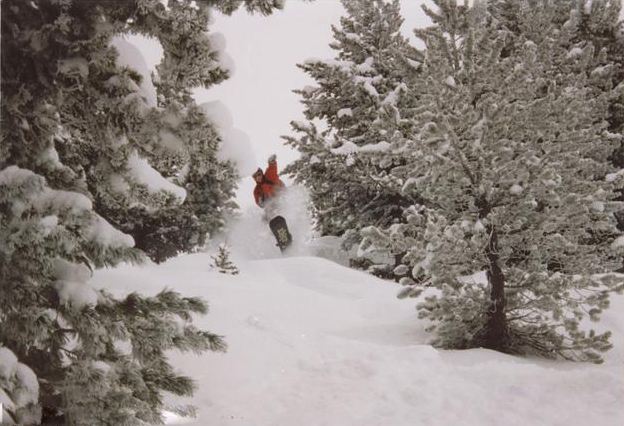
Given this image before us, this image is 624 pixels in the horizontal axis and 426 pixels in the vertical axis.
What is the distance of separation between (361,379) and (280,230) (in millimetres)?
12630

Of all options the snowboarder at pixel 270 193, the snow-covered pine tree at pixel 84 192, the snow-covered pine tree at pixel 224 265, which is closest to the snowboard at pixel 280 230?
the snowboarder at pixel 270 193

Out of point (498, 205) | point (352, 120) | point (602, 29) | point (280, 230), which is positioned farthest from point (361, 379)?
point (602, 29)

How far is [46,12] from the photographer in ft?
9.32

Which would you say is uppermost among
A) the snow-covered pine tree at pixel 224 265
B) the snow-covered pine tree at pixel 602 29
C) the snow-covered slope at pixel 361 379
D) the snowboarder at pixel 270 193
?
the snow-covered pine tree at pixel 602 29

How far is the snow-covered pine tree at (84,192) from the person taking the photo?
270cm

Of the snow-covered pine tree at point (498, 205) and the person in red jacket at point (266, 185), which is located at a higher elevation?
the person in red jacket at point (266, 185)

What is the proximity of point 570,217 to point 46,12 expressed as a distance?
6501mm

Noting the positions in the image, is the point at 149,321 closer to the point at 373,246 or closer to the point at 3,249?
the point at 3,249

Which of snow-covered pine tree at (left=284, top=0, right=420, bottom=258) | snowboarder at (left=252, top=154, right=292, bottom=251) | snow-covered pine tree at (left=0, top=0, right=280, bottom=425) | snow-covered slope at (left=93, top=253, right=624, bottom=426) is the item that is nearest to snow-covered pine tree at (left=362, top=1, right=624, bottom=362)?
snow-covered slope at (left=93, top=253, right=624, bottom=426)

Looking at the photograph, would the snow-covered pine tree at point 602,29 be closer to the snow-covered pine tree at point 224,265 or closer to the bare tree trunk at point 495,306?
the bare tree trunk at point 495,306

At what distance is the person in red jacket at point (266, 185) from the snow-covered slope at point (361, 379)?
9.36 meters

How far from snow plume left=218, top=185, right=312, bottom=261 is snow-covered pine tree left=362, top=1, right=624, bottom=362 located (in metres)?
12.0

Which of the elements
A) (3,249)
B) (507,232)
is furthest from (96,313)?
(507,232)

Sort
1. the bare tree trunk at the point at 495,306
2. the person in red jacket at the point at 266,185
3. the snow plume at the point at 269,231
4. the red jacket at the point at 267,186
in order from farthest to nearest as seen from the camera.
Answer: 1. the snow plume at the point at 269,231
2. the red jacket at the point at 267,186
3. the person in red jacket at the point at 266,185
4. the bare tree trunk at the point at 495,306
